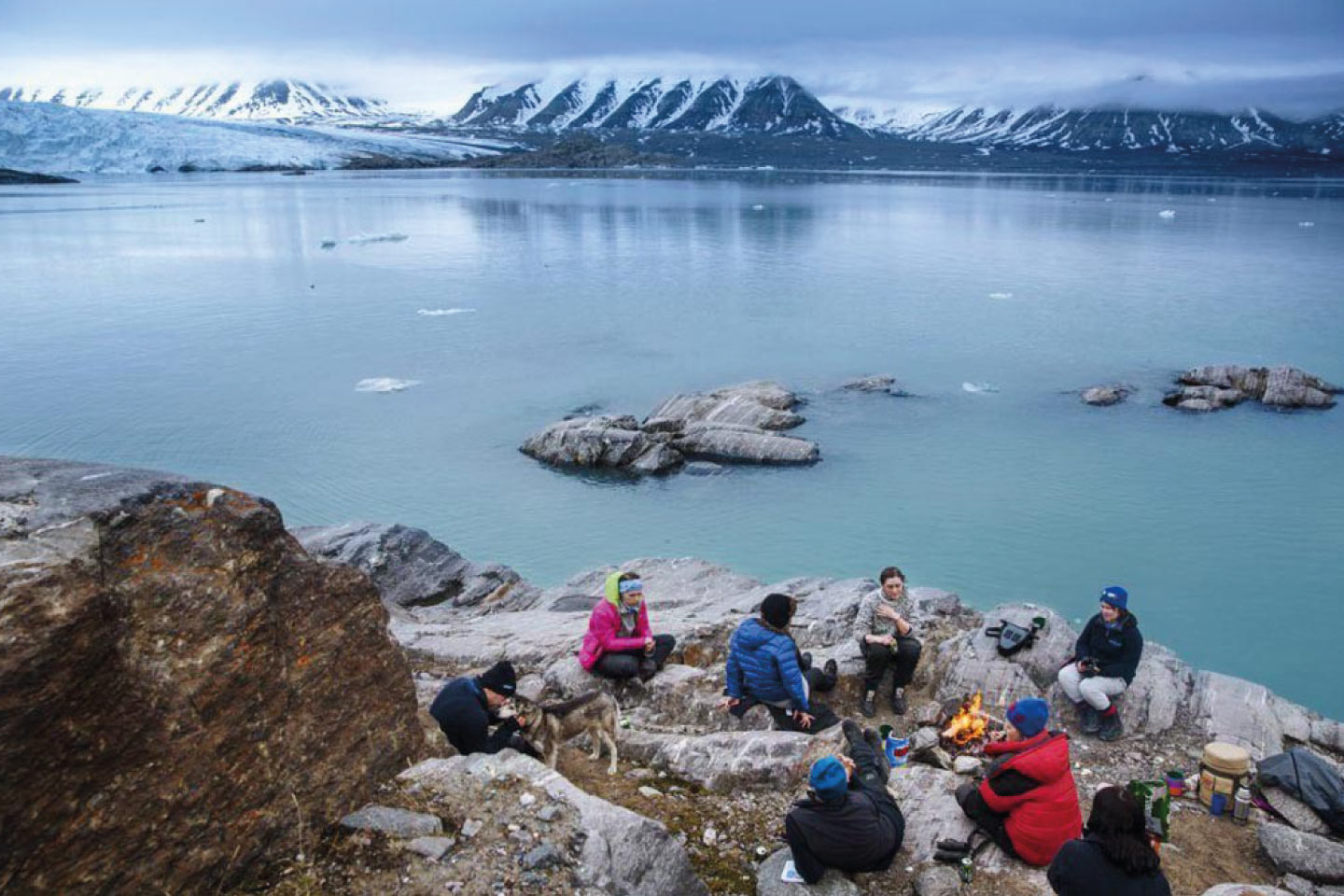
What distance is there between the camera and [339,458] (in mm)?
25000

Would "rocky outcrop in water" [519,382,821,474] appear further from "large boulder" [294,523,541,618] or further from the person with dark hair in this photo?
the person with dark hair

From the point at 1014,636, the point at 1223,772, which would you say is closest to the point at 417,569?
the point at 1014,636

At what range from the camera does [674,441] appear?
1003 inches

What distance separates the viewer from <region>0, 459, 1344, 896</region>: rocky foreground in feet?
Result: 16.0

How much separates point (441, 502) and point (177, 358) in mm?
20131

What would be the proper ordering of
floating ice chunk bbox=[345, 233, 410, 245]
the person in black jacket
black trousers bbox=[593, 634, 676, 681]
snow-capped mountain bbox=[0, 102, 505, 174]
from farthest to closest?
snow-capped mountain bbox=[0, 102, 505, 174] → floating ice chunk bbox=[345, 233, 410, 245] → black trousers bbox=[593, 634, 676, 681] → the person in black jacket

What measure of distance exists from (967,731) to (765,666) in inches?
89.5

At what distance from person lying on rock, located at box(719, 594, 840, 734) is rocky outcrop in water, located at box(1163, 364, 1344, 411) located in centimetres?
2516

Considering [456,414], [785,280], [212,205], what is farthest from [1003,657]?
[212,205]

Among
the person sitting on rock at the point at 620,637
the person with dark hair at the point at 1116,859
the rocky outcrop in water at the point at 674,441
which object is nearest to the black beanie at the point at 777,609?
the person sitting on rock at the point at 620,637

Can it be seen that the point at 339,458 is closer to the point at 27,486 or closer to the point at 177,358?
the point at 177,358

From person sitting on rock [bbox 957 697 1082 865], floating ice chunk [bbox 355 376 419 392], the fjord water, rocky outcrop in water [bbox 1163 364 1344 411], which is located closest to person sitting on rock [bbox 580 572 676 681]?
person sitting on rock [bbox 957 697 1082 865]

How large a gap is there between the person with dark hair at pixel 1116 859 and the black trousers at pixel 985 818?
1.33 metres

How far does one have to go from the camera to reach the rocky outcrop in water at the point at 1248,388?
2880 centimetres
